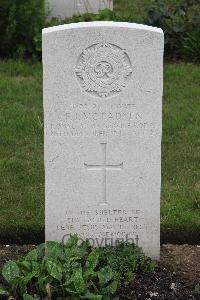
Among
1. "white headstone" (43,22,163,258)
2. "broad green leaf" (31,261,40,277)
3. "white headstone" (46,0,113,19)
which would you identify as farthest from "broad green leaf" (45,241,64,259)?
"white headstone" (46,0,113,19)

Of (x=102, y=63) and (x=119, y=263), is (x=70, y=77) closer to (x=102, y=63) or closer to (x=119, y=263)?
(x=102, y=63)

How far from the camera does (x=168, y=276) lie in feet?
16.7

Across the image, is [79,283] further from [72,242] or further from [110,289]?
[72,242]

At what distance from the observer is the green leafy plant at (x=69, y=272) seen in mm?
A: 4637

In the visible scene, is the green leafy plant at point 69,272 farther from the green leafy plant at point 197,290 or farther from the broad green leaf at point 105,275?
the green leafy plant at point 197,290

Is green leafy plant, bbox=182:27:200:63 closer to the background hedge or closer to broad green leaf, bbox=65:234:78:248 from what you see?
the background hedge

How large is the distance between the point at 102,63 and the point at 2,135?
8.79 ft

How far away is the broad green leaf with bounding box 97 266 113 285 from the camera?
15.5 ft

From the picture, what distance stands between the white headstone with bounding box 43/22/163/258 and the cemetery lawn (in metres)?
0.57

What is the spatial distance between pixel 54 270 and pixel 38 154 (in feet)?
7.97

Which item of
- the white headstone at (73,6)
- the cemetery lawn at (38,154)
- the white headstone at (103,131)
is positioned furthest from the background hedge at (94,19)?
the white headstone at (103,131)

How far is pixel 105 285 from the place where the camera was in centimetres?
479

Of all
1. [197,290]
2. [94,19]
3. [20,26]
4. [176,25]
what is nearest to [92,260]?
[197,290]

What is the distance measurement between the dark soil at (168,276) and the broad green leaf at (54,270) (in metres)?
0.39
